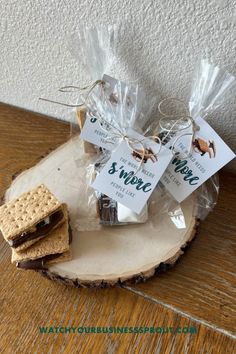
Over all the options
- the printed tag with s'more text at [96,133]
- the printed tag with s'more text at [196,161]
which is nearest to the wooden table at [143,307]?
the printed tag with s'more text at [196,161]

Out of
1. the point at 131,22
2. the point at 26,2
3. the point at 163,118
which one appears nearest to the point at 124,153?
the point at 163,118

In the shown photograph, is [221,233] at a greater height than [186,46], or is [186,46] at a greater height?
[186,46]

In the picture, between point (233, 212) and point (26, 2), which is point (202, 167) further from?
point (26, 2)

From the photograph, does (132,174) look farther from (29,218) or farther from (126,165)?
(29,218)

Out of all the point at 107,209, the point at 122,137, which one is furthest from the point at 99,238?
the point at 122,137

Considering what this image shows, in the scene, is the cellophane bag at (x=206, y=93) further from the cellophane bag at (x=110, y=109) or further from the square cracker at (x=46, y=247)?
the square cracker at (x=46, y=247)

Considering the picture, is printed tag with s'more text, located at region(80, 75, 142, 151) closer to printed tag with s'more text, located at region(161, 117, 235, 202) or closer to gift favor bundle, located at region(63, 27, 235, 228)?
gift favor bundle, located at region(63, 27, 235, 228)
